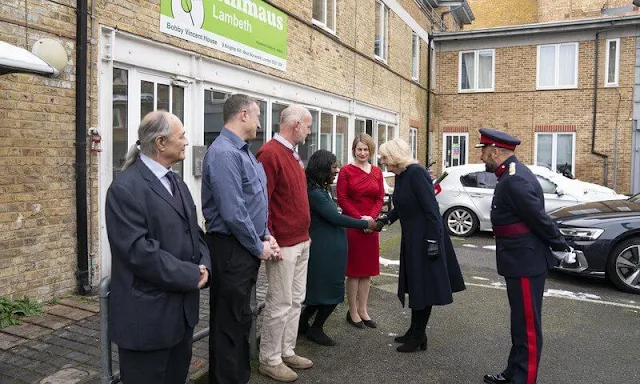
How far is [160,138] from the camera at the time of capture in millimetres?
2691

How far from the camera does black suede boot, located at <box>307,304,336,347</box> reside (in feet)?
15.4

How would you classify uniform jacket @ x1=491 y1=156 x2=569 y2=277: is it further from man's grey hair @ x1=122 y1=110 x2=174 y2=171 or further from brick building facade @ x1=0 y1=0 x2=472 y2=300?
brick building facade @ x1=0 y1=0 x2=472 y2=300

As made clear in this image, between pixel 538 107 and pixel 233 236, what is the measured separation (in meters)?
18.6

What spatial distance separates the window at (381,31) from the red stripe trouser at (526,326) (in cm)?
1159

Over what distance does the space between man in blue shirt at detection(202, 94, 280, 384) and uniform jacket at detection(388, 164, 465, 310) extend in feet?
4.98

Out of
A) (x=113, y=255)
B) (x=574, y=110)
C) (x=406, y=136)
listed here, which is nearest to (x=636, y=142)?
(x=574, y=110)

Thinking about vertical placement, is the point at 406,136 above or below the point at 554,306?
above

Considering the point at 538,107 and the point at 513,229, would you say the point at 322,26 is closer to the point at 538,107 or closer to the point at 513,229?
the point at 513,229

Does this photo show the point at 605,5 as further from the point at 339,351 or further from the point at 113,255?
the point at 113,255

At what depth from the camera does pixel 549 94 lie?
63.3 feet

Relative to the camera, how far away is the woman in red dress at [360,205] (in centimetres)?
509

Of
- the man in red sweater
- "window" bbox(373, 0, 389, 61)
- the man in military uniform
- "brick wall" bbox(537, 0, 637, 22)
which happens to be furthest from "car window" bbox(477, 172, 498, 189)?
"brick wall" bbox(537, 0, 637, 22)

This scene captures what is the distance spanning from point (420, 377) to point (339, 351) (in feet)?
2.57

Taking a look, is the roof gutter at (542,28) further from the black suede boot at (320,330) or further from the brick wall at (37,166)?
the black suede boot at (320,330)
